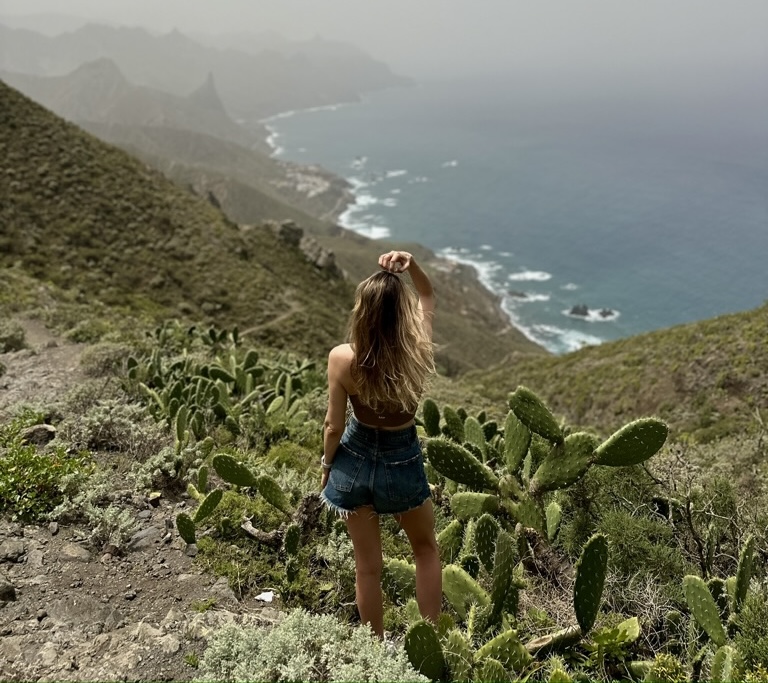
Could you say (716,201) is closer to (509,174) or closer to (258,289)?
(509,174)

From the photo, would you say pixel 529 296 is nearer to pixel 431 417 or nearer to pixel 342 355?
pixel 431 417

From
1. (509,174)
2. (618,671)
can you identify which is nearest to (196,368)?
(618,671)

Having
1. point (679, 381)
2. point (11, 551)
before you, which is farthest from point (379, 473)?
point (679, 381)

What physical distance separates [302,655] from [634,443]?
2469 mm

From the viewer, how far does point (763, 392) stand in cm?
1600

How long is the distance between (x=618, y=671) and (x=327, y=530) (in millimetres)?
2201

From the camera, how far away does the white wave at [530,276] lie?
86.5 m

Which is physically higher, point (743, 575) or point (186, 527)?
point (743, 575)

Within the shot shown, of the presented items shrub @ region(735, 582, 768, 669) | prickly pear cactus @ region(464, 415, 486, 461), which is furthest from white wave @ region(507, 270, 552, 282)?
shrub @ region(735, 582, 768, 669)

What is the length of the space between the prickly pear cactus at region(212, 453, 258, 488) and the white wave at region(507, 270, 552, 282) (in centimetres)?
8524

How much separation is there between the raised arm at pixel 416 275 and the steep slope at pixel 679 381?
13358mm

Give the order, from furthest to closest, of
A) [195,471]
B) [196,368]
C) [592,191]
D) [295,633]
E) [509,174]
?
[509,174] < [592,191] < [196,368] < [195,471] < [295,633]

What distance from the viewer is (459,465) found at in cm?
409

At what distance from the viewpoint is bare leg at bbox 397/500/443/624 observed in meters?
3.11
